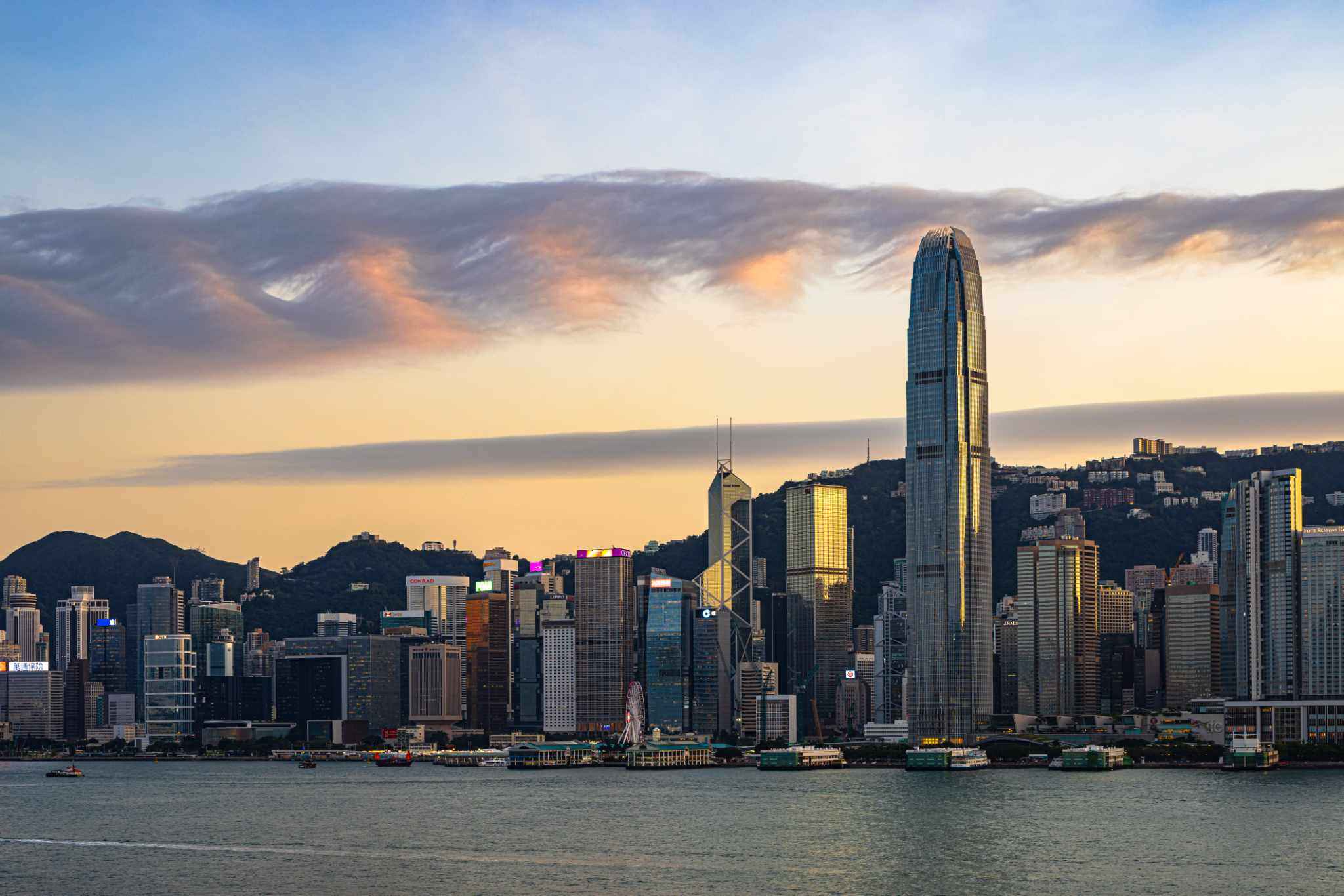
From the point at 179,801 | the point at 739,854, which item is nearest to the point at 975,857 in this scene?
the point at 739,854

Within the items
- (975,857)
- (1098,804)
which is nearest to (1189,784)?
(1098,804)

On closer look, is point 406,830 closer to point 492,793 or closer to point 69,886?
point 69,886

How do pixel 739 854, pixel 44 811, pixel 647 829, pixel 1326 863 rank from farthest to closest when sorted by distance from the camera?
pixel 44 811 < pixel 647 829 < pixel 739 854 < pixel 1326 863

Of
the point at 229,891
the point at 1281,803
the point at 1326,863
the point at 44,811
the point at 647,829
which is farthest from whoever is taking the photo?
the point at 44,811

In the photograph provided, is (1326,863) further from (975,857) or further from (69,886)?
(69,886)

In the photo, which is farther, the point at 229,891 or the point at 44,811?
the point at 44,811

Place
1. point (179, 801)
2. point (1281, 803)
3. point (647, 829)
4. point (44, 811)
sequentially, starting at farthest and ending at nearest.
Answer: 1. point (179, 801)
2. point (44, 811)
3. point (1281, 803)
4. point (647, 829)
